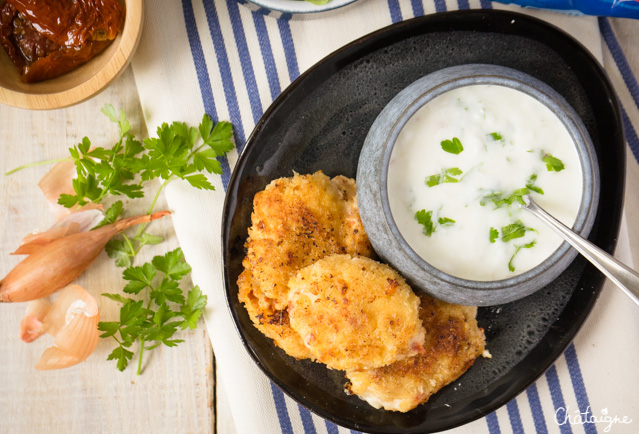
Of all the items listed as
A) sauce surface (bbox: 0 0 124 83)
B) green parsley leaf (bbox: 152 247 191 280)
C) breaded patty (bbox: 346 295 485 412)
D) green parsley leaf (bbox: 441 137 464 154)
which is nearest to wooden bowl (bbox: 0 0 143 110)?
sauce surface (bbox: 0 0 124 83)

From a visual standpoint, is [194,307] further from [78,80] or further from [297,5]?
[297,5]

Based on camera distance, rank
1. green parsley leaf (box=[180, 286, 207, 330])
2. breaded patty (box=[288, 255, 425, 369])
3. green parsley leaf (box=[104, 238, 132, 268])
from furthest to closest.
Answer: green parsley leaf (box=[104, 238, 132, 268]) < green parsley leaf (box=[180, 286, 207, 330]) < breaded patty (box=[288, 255, 425, 369])

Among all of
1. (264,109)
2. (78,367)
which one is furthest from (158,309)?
(264,109)

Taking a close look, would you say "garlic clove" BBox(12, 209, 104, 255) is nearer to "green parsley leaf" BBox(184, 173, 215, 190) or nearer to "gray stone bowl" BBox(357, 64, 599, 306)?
"green parsley leaf" BBox(184, 173, 215, 190)

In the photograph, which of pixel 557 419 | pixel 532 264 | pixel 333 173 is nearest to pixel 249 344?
pixel 333 173

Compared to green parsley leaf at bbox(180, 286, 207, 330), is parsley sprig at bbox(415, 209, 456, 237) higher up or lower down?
higher up

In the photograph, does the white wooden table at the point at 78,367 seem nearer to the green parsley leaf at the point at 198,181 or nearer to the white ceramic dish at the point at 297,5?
the green parsley leaf at the point at 198,181
